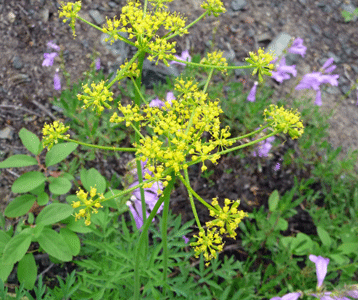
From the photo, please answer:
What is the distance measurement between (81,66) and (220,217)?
127 inches

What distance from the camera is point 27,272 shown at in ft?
7.29

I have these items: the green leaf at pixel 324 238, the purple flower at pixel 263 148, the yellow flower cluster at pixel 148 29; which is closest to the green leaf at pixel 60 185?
the yellow flower cluster at pixel 148 29

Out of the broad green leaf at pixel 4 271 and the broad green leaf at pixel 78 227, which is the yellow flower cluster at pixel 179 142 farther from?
the broad green leaf at pixel 4 271

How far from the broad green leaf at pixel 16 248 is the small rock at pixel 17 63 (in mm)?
2373

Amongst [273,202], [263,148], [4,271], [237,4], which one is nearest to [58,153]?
[4,271]

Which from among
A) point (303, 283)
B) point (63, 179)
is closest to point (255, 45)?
point (303, 283)

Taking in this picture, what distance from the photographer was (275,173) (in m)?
3.78

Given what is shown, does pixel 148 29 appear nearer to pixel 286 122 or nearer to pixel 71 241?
pixel 286 122

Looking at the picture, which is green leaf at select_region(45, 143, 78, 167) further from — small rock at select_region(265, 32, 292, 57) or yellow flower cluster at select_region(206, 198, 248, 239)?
small rock at select_region(265, 32, 292, 57)

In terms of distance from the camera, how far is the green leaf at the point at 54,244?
2.10 m

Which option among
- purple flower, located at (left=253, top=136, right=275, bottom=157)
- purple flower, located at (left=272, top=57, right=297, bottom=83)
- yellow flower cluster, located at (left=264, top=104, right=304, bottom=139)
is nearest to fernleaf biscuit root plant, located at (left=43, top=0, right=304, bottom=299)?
yellow flower cluster, located at (left=264, top=104, right=304, bottom=139)

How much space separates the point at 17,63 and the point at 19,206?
212cm

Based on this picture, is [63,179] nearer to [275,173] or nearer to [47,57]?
[47,57]

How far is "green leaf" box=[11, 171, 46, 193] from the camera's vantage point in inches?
85.7
